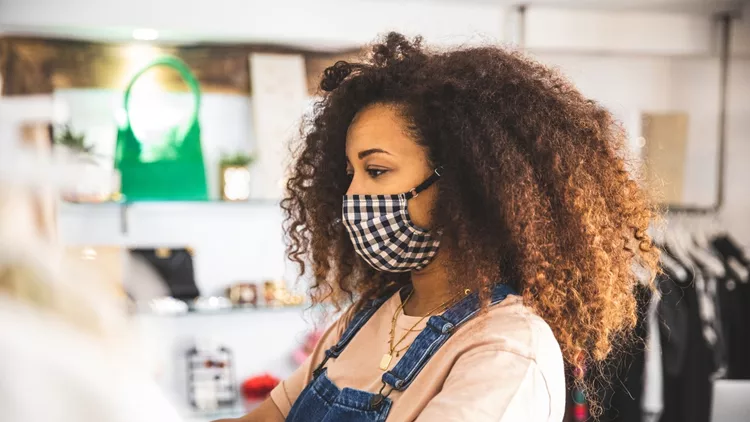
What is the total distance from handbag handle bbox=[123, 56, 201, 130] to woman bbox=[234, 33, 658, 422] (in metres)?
1.67

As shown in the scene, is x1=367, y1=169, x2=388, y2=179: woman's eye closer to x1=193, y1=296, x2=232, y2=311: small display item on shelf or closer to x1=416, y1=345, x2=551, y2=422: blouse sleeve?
x1=416, y1=345, x2=551, y2=422: blouse sleeve

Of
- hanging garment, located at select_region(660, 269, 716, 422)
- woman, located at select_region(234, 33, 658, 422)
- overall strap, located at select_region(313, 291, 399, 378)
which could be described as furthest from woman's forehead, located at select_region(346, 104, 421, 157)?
hanging garment, located at select_region(660, 269, 716, 422)

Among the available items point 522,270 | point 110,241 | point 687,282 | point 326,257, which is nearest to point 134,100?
point 110,241

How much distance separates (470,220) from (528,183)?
130 millimetres

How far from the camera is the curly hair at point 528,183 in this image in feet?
4.29

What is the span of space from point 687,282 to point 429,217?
2.20 meters

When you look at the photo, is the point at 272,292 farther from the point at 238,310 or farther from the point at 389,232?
the point at 389,232

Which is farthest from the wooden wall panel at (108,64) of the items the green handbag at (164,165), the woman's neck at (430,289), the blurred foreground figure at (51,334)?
the blurred foreground figure at (51,334)

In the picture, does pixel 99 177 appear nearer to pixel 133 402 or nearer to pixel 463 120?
pixel 463 120

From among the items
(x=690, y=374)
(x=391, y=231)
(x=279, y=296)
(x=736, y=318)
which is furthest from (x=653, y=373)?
(x=391, y=231)

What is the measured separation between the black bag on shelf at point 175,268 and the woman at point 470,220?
5.46 ft

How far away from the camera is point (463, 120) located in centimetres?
134

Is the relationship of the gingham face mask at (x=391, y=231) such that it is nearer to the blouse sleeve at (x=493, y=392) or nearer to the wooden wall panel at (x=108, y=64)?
the blouse sleeve at (x=493, y=392)

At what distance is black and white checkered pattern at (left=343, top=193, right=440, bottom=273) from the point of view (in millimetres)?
1400
